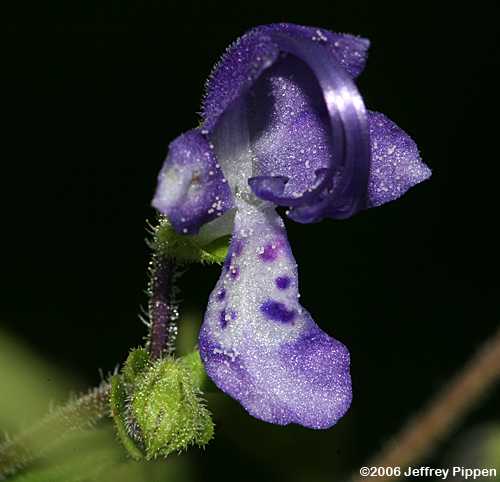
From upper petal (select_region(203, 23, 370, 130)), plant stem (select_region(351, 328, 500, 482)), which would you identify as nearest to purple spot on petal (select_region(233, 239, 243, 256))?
upper petal (select_region(203, 23, 370, 130))

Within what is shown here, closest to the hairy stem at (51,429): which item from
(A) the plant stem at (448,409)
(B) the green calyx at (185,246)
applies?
(B) the green calyx at (185,246)

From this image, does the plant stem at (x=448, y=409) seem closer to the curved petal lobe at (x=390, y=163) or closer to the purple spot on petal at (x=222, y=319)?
the curved petal lobe at (x=390, y=163)

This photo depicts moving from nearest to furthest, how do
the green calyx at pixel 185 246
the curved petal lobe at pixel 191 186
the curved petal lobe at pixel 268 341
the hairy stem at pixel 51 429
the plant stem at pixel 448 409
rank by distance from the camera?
the curved petal lobe at pixel 191 186
the curved petal lobe at pixel 268 341
the green calyx at pixel 185 246
the hairy stem at pixel 51 429
the plant stem at pixel 448 409

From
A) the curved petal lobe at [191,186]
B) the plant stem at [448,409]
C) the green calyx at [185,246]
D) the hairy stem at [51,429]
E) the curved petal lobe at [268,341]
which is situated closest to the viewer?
the curved petal lobe at [191,186]

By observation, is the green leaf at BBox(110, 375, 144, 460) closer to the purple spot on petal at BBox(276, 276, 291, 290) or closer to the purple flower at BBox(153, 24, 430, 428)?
the purple flower at BBox(153, 24, 430, 428)

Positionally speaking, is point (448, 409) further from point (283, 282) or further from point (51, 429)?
point (51, 429)

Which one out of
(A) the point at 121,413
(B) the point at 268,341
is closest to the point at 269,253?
(B) the point at 268,341
